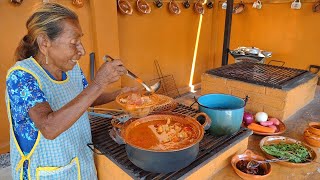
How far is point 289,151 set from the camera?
1.39 meters

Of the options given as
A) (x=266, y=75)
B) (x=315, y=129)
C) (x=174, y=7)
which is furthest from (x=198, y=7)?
(x=315, y=129)

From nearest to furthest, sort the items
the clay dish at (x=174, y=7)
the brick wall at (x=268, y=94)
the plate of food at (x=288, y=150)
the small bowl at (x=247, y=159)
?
the small bowl at (x=247, y=159) < the plate of food at (x=288, y=150) < the brick wall at (x=268, y=94) < the clay dish at (x=174, y=7)

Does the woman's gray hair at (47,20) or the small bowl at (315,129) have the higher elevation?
the woman's gray hair at (47,20)

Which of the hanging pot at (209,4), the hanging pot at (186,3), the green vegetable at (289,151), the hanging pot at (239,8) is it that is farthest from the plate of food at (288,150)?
the hanging pot at (209,4)

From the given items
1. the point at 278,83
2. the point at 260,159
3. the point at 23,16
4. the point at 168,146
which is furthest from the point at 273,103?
the point at 23,16

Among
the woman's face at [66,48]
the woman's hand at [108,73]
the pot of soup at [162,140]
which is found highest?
the woman's face at [66,48]

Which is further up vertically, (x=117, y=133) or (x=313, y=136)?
(x=117, y=133)

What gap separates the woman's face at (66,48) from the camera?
1.09 metres

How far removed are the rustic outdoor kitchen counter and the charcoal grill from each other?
0.89 feet

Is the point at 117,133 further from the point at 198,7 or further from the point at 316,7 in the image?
the point at 198,7

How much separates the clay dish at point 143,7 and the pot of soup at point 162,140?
9.96 ft

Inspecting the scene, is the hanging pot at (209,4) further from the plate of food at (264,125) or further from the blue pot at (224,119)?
the blue pot at (224,119)

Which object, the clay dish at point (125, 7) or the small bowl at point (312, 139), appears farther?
the clay dish at point (125, 7)

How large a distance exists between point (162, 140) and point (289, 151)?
0.78 metres
